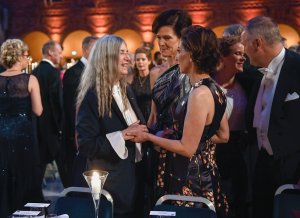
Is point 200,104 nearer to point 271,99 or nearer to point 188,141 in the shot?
point 188,141

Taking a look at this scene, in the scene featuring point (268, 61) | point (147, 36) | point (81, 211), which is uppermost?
point (147, 36)

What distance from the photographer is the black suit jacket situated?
19.4 ft

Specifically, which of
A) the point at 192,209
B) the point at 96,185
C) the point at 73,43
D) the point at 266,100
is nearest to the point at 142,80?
the point at 266,100

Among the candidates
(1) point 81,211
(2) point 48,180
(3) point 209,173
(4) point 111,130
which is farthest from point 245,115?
(2) point 48,180

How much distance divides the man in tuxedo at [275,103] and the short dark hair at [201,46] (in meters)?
0.62

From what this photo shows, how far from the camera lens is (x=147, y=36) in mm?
17875

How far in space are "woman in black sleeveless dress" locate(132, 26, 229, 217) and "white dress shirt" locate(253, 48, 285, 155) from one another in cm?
58

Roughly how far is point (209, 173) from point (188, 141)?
29cm

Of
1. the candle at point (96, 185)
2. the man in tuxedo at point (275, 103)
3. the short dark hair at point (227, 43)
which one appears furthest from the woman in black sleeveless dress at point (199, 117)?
the short dark hair at point (227, 43)

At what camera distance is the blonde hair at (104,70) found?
8.90ft

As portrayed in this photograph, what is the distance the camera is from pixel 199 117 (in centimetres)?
242

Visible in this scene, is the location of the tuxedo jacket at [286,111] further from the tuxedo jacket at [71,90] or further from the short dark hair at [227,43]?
the tuxedo jacket at [71,90]

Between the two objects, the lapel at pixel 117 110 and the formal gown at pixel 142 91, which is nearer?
the lapel at pixel 117 110

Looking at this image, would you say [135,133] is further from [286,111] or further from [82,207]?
[286,111]
